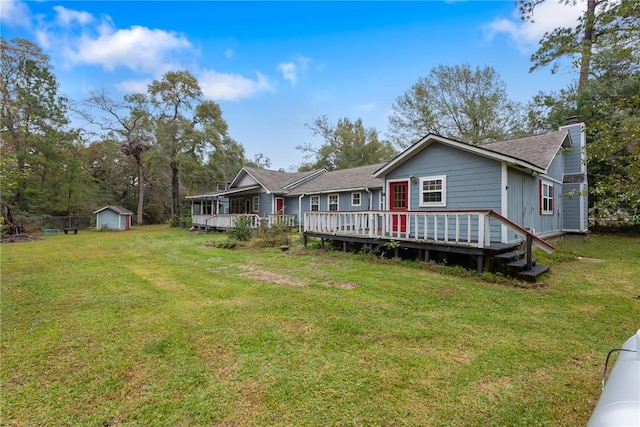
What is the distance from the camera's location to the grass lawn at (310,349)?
2275 mm

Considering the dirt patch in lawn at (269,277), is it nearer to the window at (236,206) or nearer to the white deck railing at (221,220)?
the white deck railing at (221,220)

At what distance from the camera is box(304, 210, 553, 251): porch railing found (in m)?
6.40

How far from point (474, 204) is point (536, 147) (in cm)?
451

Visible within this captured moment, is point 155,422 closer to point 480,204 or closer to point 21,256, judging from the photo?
point 480,204

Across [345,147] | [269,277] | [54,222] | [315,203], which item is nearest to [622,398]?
[269,277]

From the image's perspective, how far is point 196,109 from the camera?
1102 inches

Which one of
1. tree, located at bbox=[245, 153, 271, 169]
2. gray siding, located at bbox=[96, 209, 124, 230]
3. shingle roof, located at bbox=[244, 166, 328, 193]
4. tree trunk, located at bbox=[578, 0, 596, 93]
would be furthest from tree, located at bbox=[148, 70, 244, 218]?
tree trunk, located at bbox=[578, 0, 596, 93]

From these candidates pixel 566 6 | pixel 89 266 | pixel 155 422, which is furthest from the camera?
pixel 566 6

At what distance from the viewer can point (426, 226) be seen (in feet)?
23.9

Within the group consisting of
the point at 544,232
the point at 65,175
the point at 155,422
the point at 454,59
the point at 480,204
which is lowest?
the point at 155,422

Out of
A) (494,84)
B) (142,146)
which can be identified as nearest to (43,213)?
(142,146)

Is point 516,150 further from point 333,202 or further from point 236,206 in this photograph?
point 236,206

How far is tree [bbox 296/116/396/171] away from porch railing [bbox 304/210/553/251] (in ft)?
78.4

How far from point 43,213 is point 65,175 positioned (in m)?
3.23
